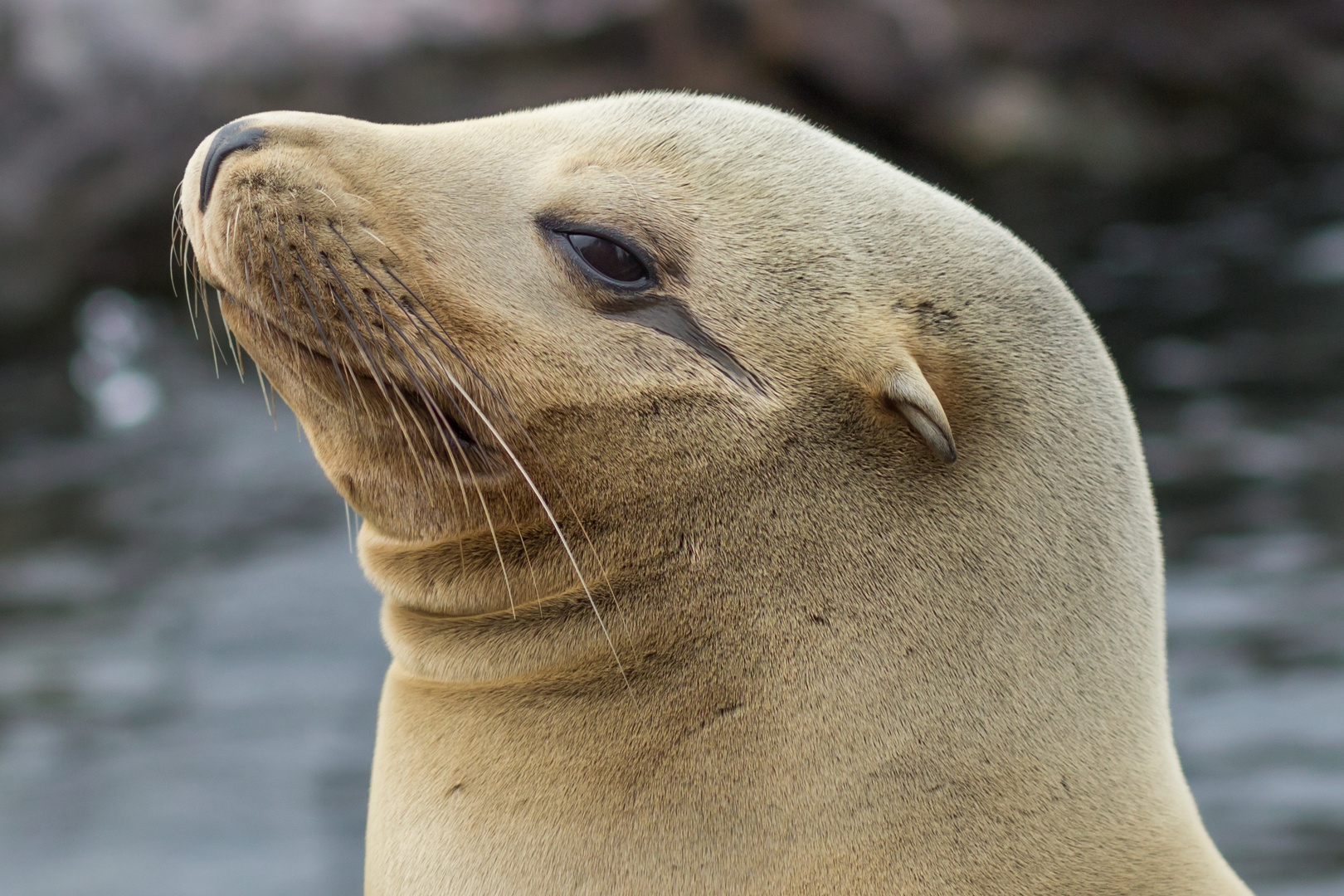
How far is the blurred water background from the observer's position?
18.7 feet

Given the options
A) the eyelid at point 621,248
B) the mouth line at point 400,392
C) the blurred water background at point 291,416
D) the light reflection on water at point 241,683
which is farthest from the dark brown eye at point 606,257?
the light reflection on water at point 241,683

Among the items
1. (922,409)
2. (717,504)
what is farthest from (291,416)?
(922,409)

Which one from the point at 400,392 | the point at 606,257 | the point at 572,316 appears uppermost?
the point at 606,257

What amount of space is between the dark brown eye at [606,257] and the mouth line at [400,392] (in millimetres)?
302

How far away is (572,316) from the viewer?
232 centimetres

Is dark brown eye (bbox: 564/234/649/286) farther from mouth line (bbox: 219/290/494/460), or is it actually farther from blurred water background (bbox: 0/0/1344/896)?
blurred water background (bbox: 0/0/1344/896)

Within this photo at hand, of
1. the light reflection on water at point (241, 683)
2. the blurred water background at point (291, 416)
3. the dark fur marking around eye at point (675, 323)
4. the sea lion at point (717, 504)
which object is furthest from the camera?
the blurred water background at point (291, 416)

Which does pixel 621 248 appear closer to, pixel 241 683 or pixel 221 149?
pixel 221 149

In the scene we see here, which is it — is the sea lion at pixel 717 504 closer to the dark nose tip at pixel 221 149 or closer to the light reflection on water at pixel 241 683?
the dark nose tip at pixel 221 149

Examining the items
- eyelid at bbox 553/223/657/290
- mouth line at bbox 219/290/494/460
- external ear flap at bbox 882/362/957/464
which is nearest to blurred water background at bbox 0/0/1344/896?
mouth line at bbox 219/290/494/460

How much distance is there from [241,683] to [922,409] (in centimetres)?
501

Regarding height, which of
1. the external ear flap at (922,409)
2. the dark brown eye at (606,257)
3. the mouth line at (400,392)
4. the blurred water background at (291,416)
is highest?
the blurred water background at (291,416)

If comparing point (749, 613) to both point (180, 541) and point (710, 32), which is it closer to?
point (180, 541)

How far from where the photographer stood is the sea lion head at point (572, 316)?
2283mm
